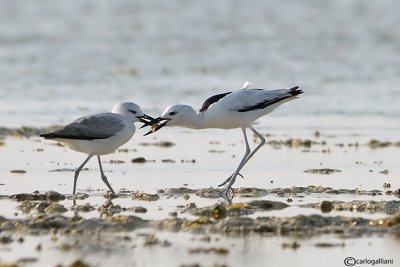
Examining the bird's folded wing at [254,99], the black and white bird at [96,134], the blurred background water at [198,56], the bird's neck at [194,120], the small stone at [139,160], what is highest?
the blurred background water at [198,56]

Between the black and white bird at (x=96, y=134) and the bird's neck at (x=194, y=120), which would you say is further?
the bird's neck at (x=194, y=120)

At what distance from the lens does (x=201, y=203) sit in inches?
453

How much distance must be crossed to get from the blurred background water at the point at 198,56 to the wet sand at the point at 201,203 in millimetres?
2343

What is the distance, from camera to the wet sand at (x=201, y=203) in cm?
905

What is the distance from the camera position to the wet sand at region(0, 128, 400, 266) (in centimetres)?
905

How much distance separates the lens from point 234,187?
12609 mm

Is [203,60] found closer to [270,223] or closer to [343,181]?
[343,181]

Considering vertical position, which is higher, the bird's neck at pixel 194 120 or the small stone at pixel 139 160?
the bird's neck at pixel 194 120

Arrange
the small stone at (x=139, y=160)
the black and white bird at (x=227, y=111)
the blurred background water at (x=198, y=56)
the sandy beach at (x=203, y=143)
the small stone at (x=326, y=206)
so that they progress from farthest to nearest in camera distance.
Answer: the blurred background water at (x=198, y=56)
the small stone at (x=139, y=160)
the black and white bird at (x=227, y=111)
the small stone at (x=326, y=206)
the sandy beach at (x=203, y=143)

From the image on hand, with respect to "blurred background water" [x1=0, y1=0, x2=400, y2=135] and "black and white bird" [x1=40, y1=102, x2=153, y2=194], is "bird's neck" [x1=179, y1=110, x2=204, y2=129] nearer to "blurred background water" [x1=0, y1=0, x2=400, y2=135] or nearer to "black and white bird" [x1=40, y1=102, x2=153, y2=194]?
"black and white bird" [x1=40, y1=102, x2=153, y2=194]

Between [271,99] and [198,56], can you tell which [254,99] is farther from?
[198,56]

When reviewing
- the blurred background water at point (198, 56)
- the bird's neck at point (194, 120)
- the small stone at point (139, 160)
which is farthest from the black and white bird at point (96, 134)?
the blurred background water at point (198, 56)

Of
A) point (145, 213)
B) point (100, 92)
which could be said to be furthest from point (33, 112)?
point (145, 213)

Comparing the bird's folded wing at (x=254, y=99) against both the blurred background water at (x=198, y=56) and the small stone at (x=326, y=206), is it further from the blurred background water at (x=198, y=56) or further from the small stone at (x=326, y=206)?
the blurred background water at (x=198, y=56)
